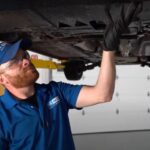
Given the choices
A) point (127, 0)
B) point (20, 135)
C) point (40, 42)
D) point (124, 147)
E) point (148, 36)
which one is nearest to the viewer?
point (127, 0)

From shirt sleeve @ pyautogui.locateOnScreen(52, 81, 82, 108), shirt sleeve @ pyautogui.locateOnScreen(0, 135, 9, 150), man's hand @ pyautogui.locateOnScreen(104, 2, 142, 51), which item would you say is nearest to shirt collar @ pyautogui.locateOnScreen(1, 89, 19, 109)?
shirt sleeve @ pyautogui.locateOnScreen(0, 135, 9, 150)

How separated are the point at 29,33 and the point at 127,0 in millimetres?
895

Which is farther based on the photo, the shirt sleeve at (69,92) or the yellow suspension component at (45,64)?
the yellow suspension component at (45,64)

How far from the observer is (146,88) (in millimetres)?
7516

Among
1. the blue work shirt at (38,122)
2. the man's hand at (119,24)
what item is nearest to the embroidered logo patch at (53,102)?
the blue work shirt at (38,122)

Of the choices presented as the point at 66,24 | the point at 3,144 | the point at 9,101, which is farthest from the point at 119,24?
the point at 3,144

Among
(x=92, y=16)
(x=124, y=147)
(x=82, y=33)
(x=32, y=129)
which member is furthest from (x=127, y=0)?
(x=124, y=147)

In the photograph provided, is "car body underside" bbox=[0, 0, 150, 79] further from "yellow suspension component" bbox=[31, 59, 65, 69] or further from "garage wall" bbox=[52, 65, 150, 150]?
"garage wall" bbox=[52, 65, 150, 150]

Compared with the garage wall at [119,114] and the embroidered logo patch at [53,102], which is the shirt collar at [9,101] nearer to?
the embroidered logo patch at [53,102]

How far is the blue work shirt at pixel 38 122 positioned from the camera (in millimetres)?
2141

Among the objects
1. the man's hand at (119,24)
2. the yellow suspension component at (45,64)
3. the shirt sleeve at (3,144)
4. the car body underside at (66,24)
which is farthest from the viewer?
the yellow suspension component at (45,64)

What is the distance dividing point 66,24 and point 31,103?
0.50m

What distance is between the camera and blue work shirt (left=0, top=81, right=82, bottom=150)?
7.02ft

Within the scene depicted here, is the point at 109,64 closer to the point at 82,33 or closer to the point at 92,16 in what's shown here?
the point at 92,16
